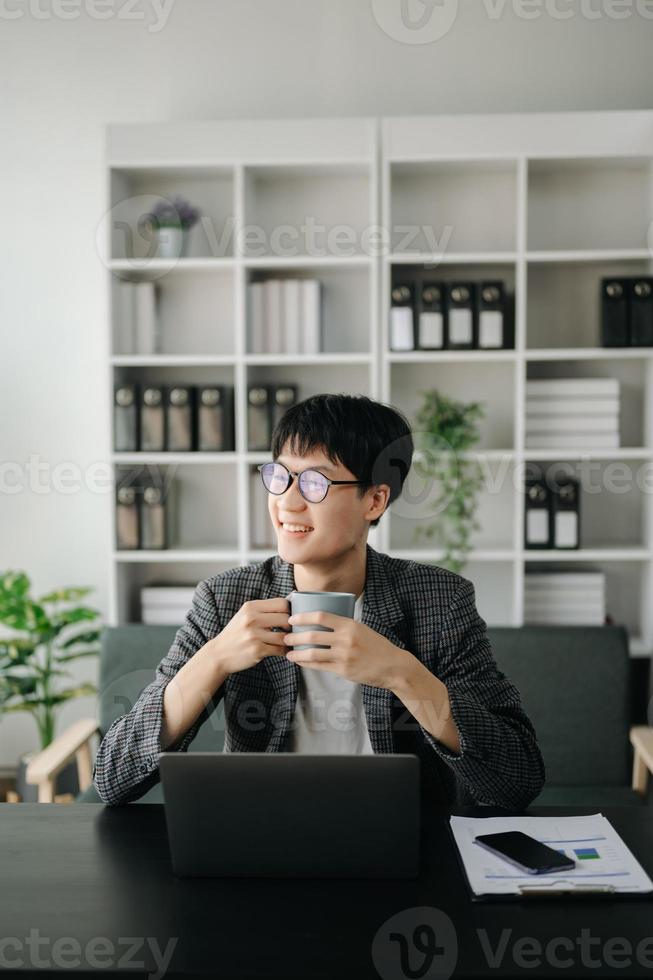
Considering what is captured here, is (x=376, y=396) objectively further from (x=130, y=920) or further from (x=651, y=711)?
(x=130, y=920)

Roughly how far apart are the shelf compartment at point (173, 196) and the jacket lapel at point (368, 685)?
6.03 feet

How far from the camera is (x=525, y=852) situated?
1.11 m

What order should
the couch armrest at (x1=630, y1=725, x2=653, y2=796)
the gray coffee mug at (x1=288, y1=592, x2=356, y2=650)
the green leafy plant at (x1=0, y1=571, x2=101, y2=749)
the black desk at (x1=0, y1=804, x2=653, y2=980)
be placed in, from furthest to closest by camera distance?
1. the green leafy plant at (x1=0, y1=571, x2=101, y2=749)
2. the couch armrest at (x1=630, y1=725, x2=653, y2=796)
3. the gray coffee mug at (x1=288, y1=592, x2=356, y2=650)
4. the black desk at (x1=0, y1=804, x2=653, y2=980)

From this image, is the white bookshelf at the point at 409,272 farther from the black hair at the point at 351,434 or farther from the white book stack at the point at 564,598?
the black hair at the point at 351,434

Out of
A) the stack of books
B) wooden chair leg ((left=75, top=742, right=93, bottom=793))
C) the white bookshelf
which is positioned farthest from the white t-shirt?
the stack of books

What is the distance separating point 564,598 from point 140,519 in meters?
1.45

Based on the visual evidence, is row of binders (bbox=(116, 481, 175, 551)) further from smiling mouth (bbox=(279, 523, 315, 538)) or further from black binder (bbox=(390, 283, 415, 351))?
smiling mouth (bbox=(279, 523, 315, 538))

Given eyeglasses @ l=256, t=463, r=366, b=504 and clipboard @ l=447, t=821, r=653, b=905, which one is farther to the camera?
eyeglasses @ l=256, t=463, r=366, b=504

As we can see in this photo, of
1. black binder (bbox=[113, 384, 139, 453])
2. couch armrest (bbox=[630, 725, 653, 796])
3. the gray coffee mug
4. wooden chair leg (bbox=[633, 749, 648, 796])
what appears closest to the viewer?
the gray coffee mug

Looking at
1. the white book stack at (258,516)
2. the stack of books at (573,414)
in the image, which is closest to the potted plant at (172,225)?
the white book stack at (258,516)

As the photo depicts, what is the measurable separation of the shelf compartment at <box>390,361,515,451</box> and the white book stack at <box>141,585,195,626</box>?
100 cm

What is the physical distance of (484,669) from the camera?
4.89ft

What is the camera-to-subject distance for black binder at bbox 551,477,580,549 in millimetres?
2953

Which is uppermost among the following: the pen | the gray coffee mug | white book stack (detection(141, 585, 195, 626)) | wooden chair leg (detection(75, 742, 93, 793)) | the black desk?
the gray coffee mug
